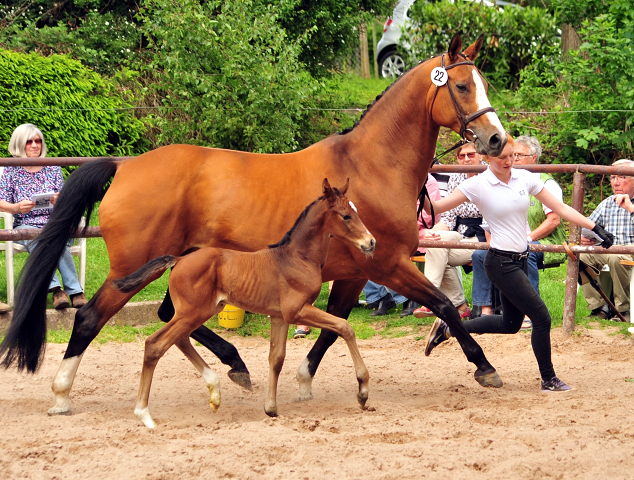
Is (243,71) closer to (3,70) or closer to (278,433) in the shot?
(3,70)

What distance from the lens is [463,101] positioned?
4719mm

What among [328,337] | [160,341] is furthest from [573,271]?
[160,341]

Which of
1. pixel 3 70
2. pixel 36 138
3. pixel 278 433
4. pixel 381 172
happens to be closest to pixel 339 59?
pixel 3 70

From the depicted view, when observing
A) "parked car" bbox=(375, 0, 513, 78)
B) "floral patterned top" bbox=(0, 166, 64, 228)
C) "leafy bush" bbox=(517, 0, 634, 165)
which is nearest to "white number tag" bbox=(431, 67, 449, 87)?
"floral patterned top" bbox=(0, 166, 64, 228)

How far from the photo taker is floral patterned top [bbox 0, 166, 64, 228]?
6.73m

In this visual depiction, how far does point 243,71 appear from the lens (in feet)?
27.9

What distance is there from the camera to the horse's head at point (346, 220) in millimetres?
4355

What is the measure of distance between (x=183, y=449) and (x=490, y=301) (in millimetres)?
3632

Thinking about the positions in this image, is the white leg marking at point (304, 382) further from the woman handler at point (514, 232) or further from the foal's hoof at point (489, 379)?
the woman handler at point (514, 232)

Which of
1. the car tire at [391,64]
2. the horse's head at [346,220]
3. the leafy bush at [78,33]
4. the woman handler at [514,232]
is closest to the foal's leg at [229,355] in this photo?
the horse's head at [346,220]

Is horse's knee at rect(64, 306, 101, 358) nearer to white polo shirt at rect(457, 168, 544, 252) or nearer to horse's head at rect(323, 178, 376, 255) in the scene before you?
horse's head at rect(323, 178, 376, 255)

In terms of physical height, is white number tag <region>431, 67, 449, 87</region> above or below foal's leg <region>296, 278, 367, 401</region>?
above

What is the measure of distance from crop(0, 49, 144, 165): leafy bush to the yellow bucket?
12.2 ft

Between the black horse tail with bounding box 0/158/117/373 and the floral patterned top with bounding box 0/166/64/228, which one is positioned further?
the floral patterned top with bounding box 0/166/64/228
